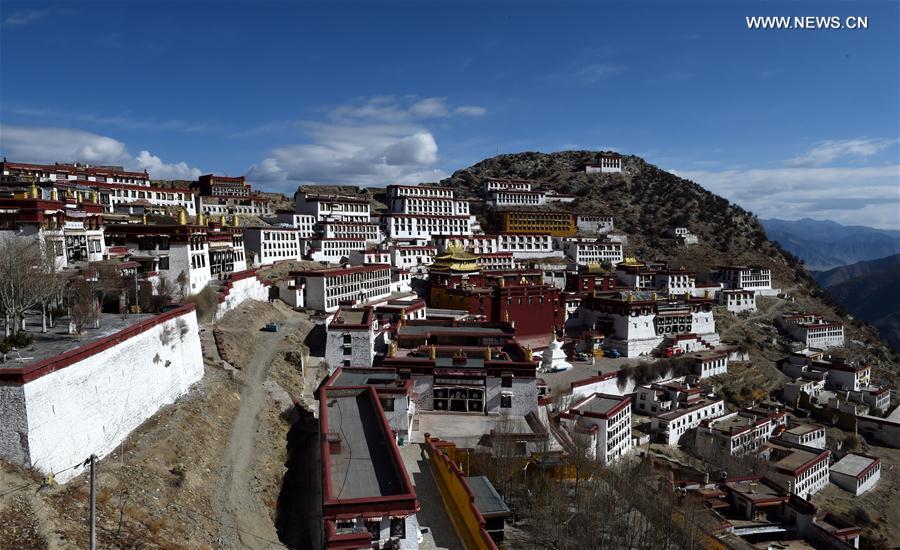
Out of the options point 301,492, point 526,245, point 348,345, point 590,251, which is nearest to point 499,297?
point 348,345

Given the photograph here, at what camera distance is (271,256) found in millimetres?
55406

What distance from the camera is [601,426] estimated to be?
113 feet

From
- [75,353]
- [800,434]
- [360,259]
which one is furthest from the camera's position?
[360,259]

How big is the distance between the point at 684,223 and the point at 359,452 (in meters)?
95.6

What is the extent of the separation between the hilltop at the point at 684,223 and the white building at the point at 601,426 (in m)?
26.2

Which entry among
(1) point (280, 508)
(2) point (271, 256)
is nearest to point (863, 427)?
(1) point (280, 508)

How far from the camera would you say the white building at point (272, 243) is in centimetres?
5394

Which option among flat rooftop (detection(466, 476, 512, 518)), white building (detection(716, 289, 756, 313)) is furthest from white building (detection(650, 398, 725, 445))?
white building (detection(716, 289, 756, 313))

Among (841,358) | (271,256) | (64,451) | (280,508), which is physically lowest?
(841,358)

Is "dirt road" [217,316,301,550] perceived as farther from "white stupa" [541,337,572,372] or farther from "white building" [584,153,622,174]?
"white building" [584,153,622,174]

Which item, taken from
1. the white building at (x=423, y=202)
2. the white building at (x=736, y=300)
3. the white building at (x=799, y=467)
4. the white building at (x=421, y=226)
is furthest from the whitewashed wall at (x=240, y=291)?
the white building at (x=736, y=300)

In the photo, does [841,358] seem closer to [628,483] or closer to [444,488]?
[628,483]

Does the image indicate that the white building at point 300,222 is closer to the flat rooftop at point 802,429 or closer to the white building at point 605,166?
the flat rooftop at point 802,429

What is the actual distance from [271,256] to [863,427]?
5602 centimetres
